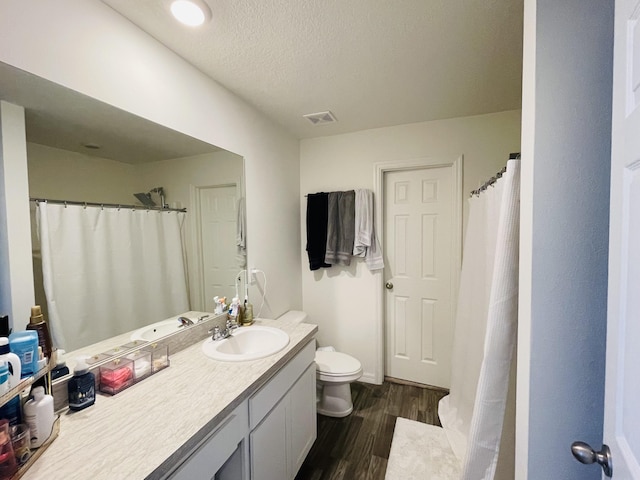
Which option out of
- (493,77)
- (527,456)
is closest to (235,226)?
(527,456)

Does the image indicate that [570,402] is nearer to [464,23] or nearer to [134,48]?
[464,23]

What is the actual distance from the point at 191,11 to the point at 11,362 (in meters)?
1.34

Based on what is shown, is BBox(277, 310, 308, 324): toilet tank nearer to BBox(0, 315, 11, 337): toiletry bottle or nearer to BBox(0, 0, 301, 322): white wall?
BBox(0, 0, 301, 322): white wall

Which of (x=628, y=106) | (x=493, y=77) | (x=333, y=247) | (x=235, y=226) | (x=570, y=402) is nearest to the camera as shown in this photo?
(x=628, y=106)

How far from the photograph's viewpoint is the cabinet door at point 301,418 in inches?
54.4

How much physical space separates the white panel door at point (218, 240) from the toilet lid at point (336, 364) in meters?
0.86

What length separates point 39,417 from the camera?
743 mm

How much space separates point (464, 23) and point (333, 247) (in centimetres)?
167

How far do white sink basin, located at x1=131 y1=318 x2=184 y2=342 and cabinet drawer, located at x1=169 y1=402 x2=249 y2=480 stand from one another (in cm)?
58

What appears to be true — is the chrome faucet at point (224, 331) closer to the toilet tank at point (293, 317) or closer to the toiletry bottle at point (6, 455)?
the toilet tank at point (293, 317)

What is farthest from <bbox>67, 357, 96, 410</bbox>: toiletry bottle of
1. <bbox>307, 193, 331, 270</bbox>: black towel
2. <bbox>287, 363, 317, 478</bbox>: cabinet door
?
<bbox>307, 193, 331, 270</bbox>: black towel

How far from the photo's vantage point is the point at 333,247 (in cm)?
238

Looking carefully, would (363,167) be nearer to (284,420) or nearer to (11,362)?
(284,420)

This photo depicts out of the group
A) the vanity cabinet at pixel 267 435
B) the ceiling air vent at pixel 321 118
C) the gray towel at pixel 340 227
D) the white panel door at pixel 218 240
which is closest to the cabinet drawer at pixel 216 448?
the vanity cabinet at pixel 267 435
